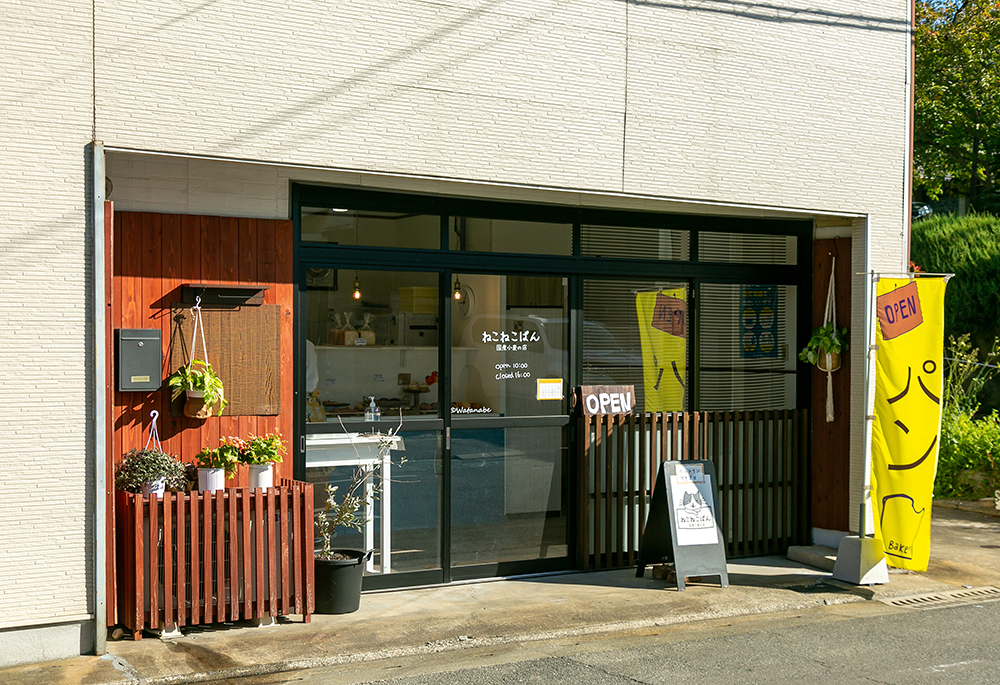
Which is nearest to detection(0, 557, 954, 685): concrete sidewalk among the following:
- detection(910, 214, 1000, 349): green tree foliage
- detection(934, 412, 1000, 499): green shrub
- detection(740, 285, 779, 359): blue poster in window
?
detection(740, 285, 779, 359): blue poster in window

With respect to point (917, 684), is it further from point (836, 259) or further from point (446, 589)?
point (836, 259)

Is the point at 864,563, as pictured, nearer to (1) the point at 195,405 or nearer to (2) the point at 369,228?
(2) the point at 369,228

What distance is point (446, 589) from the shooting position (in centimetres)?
771

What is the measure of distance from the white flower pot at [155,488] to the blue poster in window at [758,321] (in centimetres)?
539

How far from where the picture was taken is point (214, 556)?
6.41 metres

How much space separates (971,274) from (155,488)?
1550 cm

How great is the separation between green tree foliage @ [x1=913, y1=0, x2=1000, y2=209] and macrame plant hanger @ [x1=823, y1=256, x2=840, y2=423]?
16.4 meters

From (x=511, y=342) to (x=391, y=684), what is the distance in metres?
3.29

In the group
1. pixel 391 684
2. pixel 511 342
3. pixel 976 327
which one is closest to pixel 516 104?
pixel 511 342

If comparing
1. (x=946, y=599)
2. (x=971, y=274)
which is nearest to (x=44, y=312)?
(x=946, y=599)

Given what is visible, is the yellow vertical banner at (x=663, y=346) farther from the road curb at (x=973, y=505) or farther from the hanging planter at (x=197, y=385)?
the road curb at (x=973, y=505)

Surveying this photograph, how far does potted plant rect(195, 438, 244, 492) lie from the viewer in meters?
6.64

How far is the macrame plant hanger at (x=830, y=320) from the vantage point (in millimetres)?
8820

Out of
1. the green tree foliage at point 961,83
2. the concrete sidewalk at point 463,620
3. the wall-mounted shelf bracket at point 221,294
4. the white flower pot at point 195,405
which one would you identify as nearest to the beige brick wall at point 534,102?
the wall-mounted shelf bracket at point 221,294
